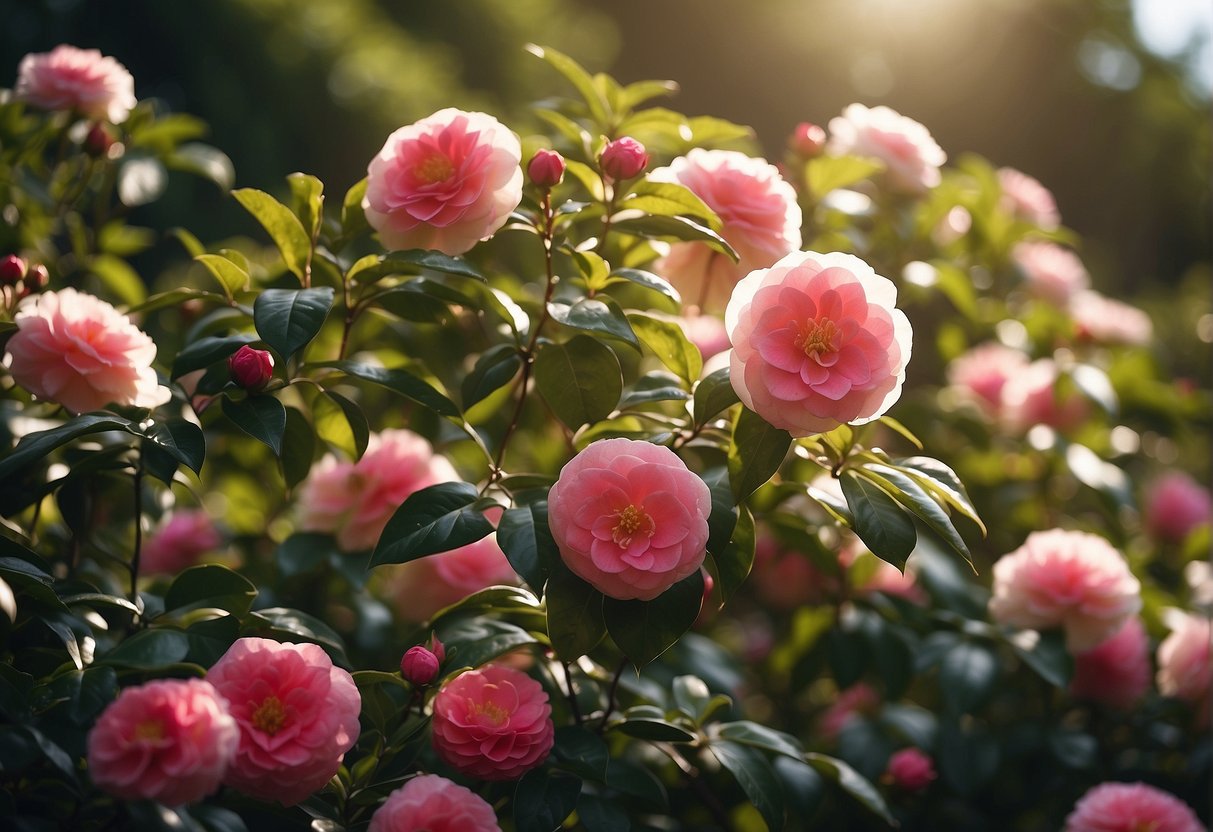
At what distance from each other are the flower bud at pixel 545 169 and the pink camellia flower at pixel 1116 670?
970 millimetres

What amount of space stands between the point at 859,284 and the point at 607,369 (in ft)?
0.81

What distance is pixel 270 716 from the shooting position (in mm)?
730

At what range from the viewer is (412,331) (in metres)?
1.42

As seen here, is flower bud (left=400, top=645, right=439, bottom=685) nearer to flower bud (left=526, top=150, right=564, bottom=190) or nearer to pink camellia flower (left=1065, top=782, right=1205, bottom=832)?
flower bud (left=526, top=150, right=564, bottom=190)

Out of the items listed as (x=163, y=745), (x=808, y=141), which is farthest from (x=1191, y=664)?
(x=163, y=745)

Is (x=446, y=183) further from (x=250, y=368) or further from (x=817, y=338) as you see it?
(x=817, y=338)

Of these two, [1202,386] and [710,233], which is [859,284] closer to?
[710,233]

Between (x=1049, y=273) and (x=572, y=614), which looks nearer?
(x=572, y=614)

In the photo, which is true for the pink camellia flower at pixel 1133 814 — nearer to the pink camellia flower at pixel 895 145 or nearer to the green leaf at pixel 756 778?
the green leaf at pixel 756 778

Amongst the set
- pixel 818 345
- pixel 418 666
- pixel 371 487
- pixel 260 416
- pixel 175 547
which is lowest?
pixel 175 547

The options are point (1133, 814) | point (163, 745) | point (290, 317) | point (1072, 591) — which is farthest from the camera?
point (1072, 591)

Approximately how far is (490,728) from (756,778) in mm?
267

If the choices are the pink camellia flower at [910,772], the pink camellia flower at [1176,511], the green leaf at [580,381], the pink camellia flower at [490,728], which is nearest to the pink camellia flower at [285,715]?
the pink camellia flower at [490,728]

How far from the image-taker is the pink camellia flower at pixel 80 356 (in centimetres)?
90
